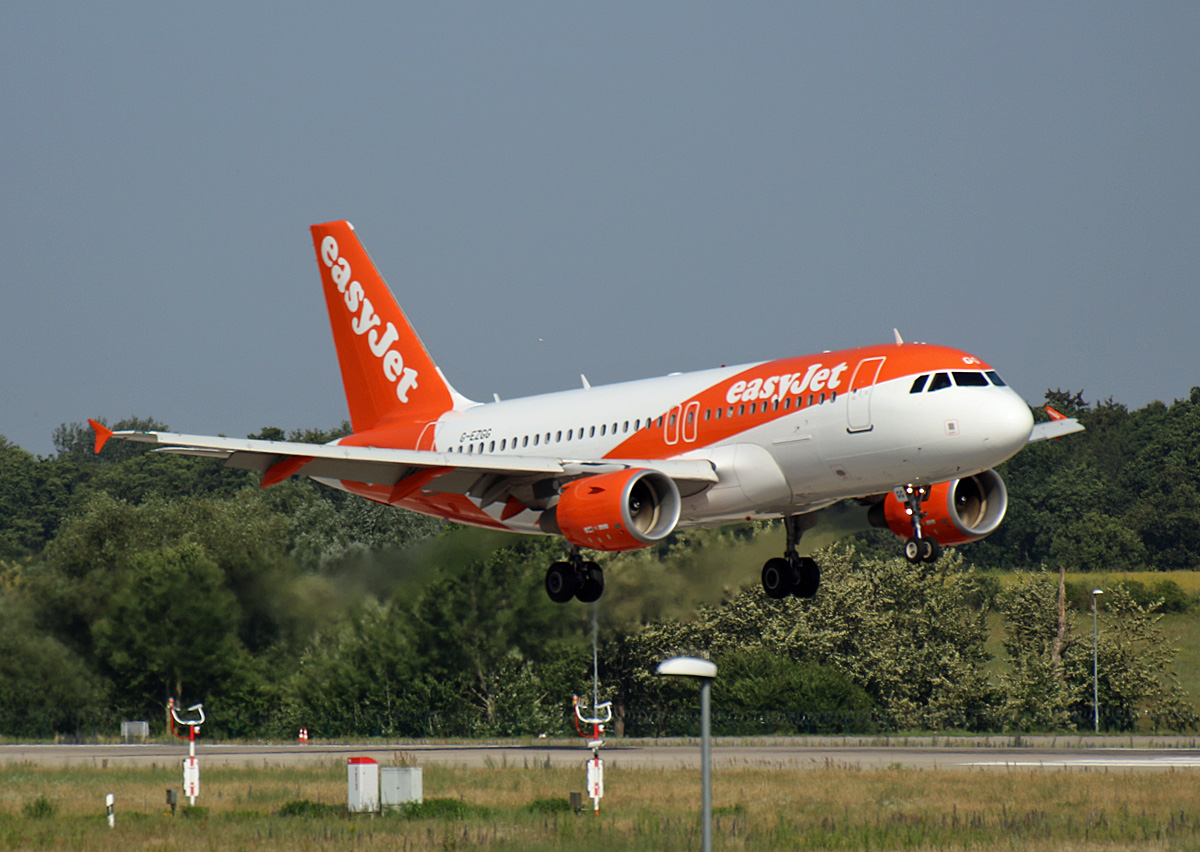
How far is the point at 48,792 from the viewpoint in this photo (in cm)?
4281

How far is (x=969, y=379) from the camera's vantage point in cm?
3588

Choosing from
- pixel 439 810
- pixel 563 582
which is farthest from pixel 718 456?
pixel 439 810

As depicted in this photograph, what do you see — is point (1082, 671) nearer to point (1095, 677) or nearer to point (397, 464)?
point (1095, 677)

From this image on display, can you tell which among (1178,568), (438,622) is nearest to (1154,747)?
(438,622)

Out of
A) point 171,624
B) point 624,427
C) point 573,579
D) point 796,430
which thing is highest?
point 624,427

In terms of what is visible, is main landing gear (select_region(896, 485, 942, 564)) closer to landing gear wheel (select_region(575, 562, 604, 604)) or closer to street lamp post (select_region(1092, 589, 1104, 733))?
landing gear wheel (select_region(575, 562, 604, 604))

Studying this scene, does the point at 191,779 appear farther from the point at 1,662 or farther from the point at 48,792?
the point at 1,662

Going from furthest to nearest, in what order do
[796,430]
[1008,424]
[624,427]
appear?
[624,427] → [796,430] → [1008,424]

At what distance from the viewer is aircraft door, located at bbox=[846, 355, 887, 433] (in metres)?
36.1

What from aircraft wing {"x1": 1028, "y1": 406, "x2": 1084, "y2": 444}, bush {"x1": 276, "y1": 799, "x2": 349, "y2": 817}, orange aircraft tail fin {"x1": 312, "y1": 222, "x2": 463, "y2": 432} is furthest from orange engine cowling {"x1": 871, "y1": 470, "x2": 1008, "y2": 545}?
orange aircraft tail fin {"x1": 312, "y1": 222, "x2": 463, "y2": 432}

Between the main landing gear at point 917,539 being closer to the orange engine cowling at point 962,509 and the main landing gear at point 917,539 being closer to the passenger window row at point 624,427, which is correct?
the orange engine cowling at point 962,509

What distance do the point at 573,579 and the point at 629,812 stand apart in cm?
641

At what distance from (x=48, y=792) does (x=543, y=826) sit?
1560cm

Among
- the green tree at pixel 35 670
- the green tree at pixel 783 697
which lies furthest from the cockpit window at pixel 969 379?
the green tree at pixel 783 697
